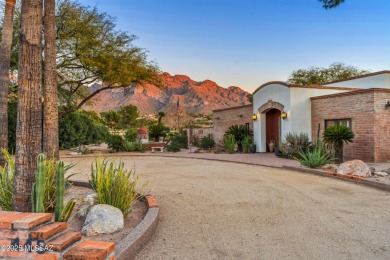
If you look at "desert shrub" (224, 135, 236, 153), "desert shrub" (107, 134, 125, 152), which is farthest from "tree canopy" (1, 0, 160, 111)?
"desert shrub" (224, 135, 236, 153)

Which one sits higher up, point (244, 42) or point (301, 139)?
point (244, 42)

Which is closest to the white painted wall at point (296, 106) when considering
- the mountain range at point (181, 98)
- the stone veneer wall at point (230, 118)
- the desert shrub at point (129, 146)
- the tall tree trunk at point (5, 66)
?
the stone veneer wall at point (230, 118)

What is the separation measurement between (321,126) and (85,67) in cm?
1433

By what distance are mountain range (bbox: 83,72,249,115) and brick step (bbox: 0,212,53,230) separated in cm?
8302

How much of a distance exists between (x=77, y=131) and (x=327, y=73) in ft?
94.4

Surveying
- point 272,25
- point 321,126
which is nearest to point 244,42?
point 272,25

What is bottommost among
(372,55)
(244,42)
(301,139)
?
(301,139)

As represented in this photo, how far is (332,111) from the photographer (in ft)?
43.5

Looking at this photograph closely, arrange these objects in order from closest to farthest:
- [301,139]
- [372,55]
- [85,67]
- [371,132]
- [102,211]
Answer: [102,211]
[371,132]
[301,139]
[85,67]
[372,55]

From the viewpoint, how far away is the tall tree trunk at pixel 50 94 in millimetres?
6383

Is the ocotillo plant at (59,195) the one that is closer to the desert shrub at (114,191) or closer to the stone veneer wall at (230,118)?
the desert shrub at (114,191)

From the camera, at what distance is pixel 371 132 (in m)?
11.4

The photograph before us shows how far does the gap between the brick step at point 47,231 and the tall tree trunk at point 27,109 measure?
1.46 meters

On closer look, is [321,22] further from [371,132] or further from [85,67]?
[85,67]
